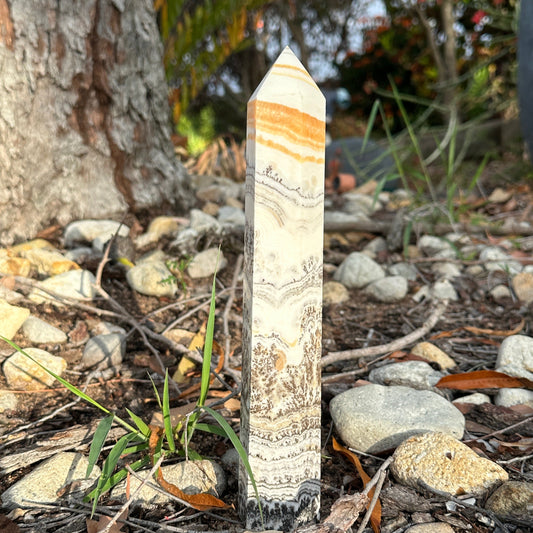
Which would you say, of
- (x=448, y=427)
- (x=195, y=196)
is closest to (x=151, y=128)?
(x=195, y=196)

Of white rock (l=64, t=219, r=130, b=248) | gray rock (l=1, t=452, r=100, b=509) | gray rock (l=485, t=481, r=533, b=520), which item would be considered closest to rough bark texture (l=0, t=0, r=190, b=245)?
white rock (l=64, t=219, r=130, b=248)

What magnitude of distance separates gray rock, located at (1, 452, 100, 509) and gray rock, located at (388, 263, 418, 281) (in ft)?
5.39

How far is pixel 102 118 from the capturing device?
2352 millimetres

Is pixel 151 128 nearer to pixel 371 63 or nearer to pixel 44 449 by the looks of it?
pixel 44 449

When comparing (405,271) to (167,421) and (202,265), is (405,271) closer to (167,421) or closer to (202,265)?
(202,265)

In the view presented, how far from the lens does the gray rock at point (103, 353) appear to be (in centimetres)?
164

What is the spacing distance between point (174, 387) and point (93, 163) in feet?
4.16

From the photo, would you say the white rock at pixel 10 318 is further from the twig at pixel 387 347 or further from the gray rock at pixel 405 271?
the gray rock at pixel 405 271

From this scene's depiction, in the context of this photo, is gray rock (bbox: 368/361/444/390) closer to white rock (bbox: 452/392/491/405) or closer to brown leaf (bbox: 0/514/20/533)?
white rock (bbox: 452/392/491/405)

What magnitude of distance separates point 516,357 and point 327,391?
61cm

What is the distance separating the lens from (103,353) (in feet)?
5.41

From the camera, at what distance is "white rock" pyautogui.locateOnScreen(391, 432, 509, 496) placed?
1.11 metres

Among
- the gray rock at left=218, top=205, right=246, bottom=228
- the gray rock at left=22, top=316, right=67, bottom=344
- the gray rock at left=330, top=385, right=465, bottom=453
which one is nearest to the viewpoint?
the gray rock at left=330, top=385, right=465, bottom=453

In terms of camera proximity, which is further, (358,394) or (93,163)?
(93,163)
